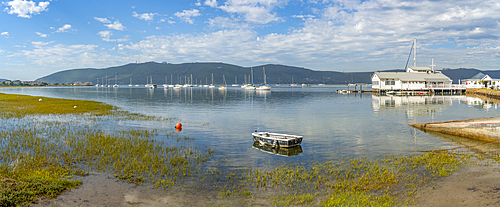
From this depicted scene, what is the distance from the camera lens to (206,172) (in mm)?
16938

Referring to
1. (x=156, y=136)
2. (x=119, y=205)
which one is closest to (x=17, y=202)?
(x=119, y=205)

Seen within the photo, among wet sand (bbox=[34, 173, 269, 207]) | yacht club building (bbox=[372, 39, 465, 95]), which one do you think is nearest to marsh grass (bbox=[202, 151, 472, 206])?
wet sand (bbox=[34, 173, 269, 207])

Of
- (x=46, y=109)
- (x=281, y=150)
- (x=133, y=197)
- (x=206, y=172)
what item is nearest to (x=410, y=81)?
(x=281, y=150)

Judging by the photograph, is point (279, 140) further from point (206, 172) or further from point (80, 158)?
point (80, 158)

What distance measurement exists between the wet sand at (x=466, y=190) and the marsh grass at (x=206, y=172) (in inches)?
24.6

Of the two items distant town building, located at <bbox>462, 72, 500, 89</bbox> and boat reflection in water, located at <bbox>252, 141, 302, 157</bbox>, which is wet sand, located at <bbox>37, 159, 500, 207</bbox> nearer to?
boat reflection in water, located at <bbox>252, 141, 302, 157</bbox>

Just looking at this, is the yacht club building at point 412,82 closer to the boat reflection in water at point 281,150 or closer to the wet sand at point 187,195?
the boat reflection in water at point 281,150

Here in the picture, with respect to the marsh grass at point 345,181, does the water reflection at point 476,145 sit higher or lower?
higher

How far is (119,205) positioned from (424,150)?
21715 mm

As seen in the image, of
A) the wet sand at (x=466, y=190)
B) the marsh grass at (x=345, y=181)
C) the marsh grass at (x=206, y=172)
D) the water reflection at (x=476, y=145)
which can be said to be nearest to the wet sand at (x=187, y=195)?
the wet sand at (x=466, y=190)

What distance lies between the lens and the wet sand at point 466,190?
1220 centimetres

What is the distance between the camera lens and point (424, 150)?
898 inches

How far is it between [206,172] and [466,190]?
12.9 m

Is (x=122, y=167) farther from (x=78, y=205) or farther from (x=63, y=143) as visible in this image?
(x=63, y=143)
